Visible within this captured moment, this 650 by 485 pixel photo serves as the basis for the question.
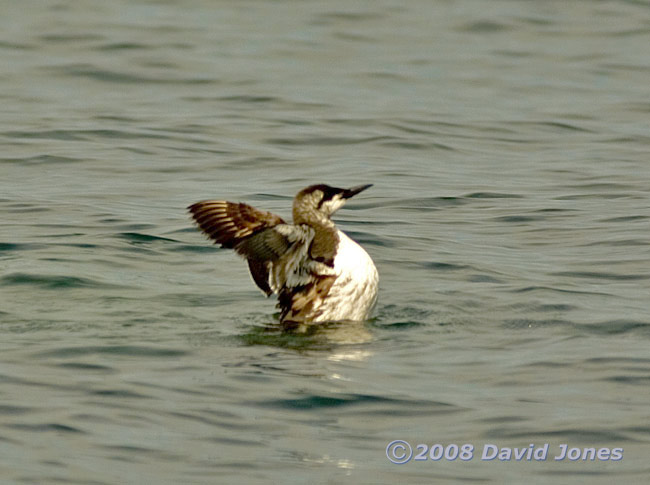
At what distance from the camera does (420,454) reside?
6.14 metres

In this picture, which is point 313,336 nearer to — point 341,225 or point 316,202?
point 316,202

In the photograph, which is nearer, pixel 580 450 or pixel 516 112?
pixel 580 450

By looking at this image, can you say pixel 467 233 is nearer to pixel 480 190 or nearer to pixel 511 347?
pixel 480 190

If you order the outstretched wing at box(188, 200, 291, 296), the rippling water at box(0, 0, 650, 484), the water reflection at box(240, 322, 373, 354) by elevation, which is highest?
the outstretched wing at box(188, 200, 291, 296)

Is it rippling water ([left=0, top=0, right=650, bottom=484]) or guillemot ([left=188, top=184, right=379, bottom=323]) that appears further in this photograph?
guillemot ([left=188, top=184, right=379, bottom=323])

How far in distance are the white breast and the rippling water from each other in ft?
0.45

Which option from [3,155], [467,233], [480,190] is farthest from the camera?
[3,155]

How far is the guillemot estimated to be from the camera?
8234 millimetres

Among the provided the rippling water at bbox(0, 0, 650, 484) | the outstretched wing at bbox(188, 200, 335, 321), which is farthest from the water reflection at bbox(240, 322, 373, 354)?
the outstretched wing at bbox(188, 200, 335, 321)

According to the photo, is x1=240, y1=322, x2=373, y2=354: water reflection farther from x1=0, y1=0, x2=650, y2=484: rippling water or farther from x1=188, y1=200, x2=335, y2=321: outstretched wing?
x1=188, y1=200, x2=335, y2=321: outstretched wing

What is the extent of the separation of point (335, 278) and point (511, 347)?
131 centimetres

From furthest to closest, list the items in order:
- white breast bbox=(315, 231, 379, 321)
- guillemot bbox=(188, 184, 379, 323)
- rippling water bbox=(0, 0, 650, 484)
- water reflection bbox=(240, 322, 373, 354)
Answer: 1. white breast bbox=(315, 231, 379, 321)
2. guillemot bbox=(188, 184, 379, 323)
3. water reflection bbox=(240, 322, 373, 354)
4. rippling water bbox=(0, 0, 650, 484)

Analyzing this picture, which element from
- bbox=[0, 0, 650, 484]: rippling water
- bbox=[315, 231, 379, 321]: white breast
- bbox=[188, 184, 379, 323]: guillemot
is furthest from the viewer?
bbox=[315, 231, 379, 321]: white breast

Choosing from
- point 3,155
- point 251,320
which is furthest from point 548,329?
point 3,155
